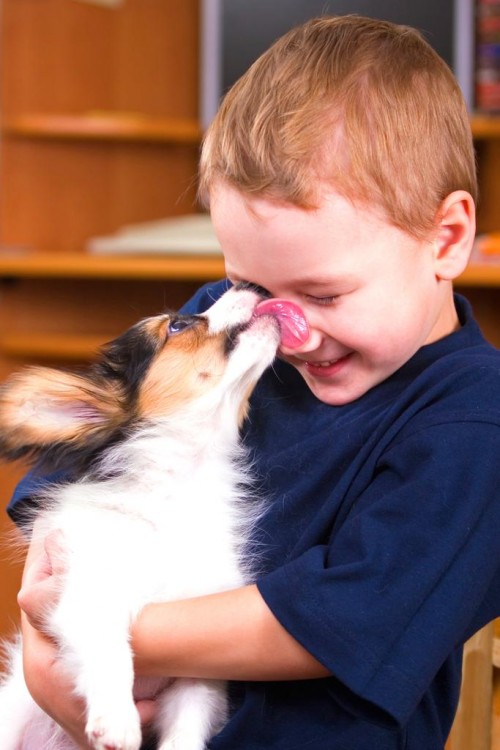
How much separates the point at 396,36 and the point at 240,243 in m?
0.28

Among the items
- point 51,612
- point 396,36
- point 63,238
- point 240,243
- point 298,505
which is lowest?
point 63,238

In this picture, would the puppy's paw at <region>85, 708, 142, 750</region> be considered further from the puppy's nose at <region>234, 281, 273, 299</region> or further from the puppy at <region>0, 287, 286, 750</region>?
the puppy's nose at <region>234, 281, 273, 299</region>

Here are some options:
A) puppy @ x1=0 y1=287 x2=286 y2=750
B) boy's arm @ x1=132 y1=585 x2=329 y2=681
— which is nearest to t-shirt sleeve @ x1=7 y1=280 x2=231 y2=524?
puppy @ x1=0 y1=287 x2=286 y2=750

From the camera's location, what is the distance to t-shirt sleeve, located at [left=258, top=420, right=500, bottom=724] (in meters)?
0.94

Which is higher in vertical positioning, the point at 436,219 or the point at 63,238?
the point at 436,219

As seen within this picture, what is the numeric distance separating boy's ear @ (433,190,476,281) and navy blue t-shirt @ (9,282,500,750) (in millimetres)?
94

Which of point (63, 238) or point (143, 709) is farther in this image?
point (63, 238)

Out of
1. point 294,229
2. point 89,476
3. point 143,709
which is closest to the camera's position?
point 294,229

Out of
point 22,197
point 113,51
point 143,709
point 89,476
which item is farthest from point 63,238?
point 143,709

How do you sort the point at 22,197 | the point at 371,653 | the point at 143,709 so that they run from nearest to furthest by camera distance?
the point at 371,653
the point at 143,709
the point at 22,197

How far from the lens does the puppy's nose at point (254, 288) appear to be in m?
1.18

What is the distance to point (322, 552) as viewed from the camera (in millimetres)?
1021

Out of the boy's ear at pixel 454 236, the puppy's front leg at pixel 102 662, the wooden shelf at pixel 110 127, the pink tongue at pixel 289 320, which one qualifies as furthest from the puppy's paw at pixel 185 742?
the wooden shelf at pixel 110 127

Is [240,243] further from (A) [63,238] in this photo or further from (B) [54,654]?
(A) [63,238]
